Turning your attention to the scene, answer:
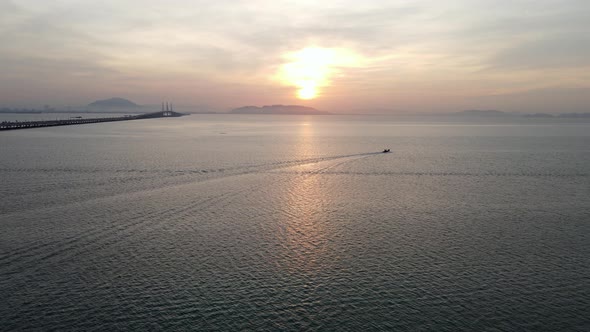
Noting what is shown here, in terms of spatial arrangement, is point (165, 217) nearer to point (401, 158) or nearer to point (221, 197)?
point (221, 197)

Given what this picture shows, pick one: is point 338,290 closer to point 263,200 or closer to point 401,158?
point 263,200

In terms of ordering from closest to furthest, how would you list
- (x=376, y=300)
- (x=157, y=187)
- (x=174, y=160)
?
(x=376, y=300), (x=157, y=187), (x=174, y=160)

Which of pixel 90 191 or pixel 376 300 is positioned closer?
pixel 376 300

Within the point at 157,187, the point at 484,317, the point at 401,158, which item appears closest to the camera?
the point at 484,317

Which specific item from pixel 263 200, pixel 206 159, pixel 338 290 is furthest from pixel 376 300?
pixel 206 159

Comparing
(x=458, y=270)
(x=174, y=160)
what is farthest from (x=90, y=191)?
(x=458, y=270)

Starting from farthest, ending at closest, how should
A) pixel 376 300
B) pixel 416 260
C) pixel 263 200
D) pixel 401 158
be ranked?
pixel 401 158
pixel 263 200
pixel 416 260
pixel 376 300
